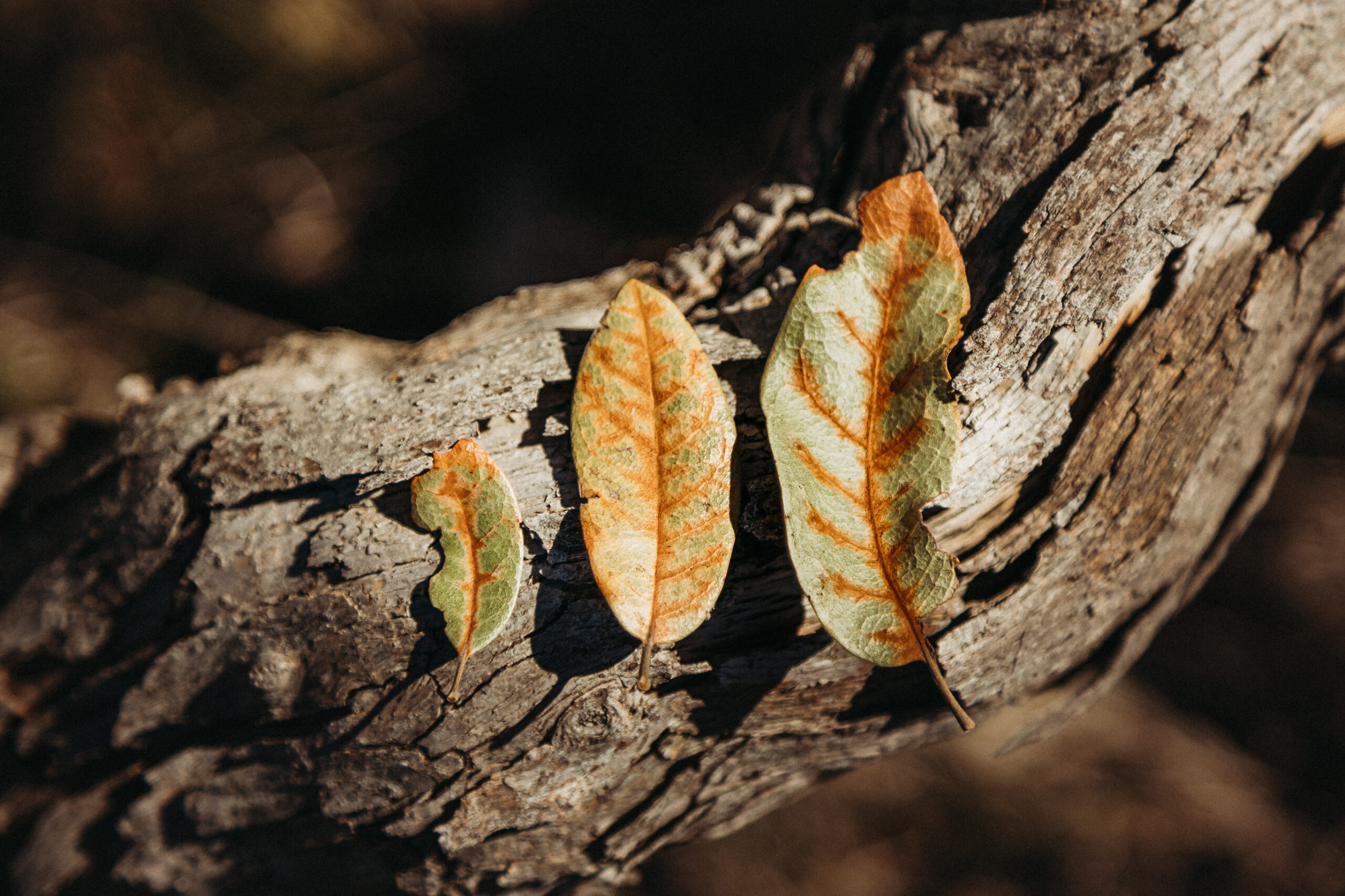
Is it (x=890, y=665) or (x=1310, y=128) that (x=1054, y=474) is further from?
(x=1310, y=128)

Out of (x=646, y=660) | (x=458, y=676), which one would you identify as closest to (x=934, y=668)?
(x=646, y=660)

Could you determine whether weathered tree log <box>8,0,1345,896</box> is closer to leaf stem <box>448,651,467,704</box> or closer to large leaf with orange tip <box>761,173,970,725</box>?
leaf stem <box>448,651,467,704</box>

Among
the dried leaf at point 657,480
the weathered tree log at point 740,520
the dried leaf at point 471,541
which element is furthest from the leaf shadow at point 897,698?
the dried leaf at point 471,541

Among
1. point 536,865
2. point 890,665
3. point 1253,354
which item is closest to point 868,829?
point 536,865

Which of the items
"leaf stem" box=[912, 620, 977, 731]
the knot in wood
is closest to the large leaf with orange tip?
"leaf stem" box=[912, 620, 977, 731]

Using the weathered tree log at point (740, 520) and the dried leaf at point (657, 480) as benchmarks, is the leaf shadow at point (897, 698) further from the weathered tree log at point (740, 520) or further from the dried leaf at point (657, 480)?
the dried leaf at point (657, 480)

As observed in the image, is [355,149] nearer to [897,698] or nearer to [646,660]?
[646,660]
